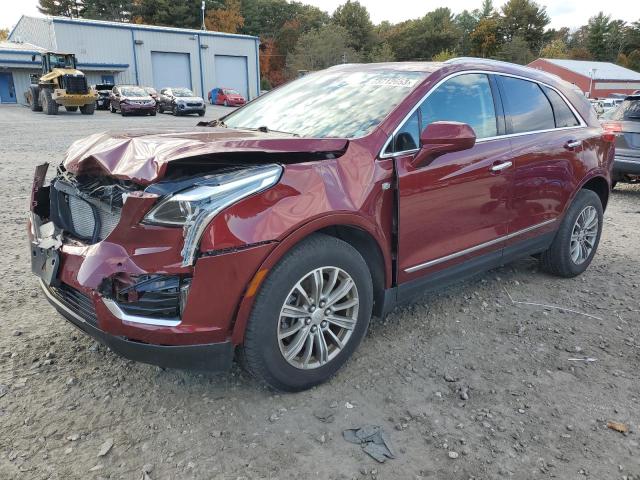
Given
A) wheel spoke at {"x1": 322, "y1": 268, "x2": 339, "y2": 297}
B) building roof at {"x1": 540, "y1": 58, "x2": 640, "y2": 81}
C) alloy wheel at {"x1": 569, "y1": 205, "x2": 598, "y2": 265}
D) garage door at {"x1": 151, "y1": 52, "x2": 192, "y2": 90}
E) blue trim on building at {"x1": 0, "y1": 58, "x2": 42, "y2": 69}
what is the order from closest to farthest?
wheel spoke at {"x1": 322, "y1": 268, "x2": 339, "y2": 297}, alloy wheel at {"x1": 569, "y1": 205, "x2": 598, "y2": 265}, blue trim on building at {"x1": 0, "y1": 58, "x2": 42, "y2": 69}, garage door at {"x1": 151, "y1": 52, "x2": 192, "y2": 90}, building roof at {"x1": 540, "y1": 58, "x2": 640, "y2": 81}

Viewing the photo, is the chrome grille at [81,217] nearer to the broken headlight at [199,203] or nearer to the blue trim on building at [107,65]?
the broken headlight at [199,203]

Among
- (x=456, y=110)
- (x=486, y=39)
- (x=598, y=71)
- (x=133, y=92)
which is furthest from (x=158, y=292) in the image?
(x=486, y=39)

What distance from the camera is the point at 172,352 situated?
2.35 meters

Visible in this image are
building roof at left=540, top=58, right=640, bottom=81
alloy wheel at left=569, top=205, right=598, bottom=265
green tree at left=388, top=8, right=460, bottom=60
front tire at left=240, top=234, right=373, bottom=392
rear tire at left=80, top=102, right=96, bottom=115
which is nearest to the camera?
front tire at left=240, top=234, right=373, bottom=392

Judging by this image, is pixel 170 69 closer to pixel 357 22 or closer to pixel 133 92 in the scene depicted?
pixel 133 92

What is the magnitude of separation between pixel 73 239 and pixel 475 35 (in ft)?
299

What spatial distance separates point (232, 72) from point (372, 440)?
47.3 m

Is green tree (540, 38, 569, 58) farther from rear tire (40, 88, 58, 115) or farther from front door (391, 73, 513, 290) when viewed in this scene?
front door (391, 73, 513, 290)

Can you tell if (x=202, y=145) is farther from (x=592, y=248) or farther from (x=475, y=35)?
(x=475, y=35)

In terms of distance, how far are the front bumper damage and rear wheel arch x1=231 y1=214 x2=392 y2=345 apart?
4 cm

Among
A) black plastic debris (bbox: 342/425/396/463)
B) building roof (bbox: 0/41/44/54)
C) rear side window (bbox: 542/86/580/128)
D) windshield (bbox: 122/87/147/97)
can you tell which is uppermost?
building roof (bbox: 0/41/44/54)

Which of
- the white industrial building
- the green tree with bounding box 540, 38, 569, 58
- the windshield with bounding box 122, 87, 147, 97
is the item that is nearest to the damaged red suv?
the windshield with bounding box 122, 87, 147, 97

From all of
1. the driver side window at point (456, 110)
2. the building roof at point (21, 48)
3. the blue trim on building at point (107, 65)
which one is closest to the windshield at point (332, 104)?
the driver side window at point (456, 110)

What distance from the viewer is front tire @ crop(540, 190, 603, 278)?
175 inches
